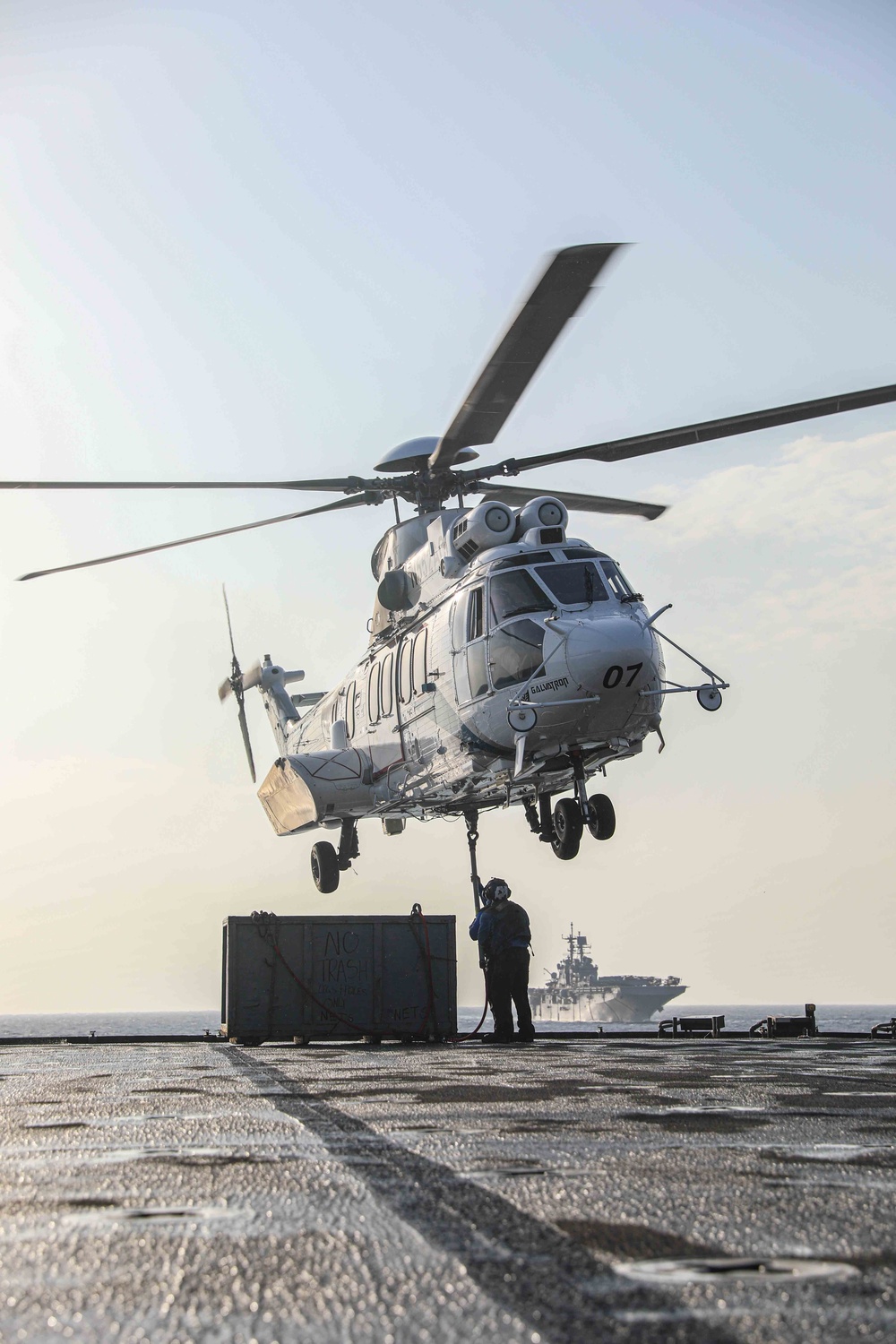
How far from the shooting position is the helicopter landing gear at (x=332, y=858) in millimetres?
21125

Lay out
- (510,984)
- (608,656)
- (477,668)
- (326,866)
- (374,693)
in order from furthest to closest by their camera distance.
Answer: (326,866)
(374,693)
(477,668)
(608,656)
(510,984)

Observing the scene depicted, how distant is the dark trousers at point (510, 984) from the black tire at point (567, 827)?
176 centimetres

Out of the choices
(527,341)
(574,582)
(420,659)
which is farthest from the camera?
(420,659)

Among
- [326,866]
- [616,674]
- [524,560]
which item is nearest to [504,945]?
[616,674]

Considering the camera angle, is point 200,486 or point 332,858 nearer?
point 200,486

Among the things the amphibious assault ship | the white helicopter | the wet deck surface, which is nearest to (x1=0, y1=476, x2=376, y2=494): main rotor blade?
the white helicopter

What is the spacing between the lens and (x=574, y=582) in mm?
15188

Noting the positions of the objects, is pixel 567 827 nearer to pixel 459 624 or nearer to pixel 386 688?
pixel 459 624

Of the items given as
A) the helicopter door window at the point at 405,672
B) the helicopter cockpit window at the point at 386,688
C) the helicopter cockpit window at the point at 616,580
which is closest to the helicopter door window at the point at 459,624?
the helicopter door window at the point at 405,672

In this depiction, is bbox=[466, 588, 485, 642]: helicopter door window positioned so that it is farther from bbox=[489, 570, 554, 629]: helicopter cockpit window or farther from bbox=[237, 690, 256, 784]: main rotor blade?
bbox=[237, 690, 256, 784]: main rotor blade

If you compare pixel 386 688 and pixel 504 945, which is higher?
A: pixel 386 688

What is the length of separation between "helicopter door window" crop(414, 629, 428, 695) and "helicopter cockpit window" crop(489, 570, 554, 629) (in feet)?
6.45

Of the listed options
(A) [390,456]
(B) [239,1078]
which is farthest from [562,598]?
(B) [239,1078]

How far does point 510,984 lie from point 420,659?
5.07 m
